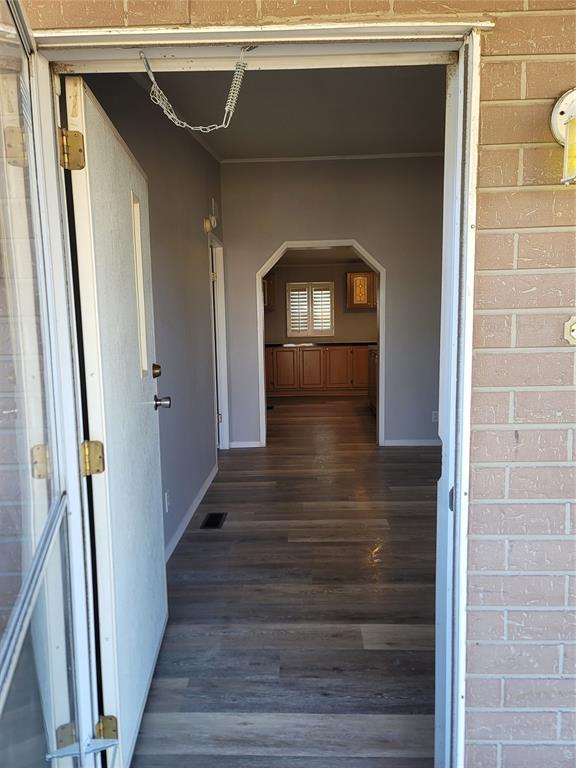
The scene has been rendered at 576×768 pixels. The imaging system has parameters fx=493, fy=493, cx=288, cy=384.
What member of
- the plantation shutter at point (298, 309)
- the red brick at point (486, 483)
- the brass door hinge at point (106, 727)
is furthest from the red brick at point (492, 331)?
the plantation shutter at point (298, 309)

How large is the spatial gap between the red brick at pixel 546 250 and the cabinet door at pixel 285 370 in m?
7.31

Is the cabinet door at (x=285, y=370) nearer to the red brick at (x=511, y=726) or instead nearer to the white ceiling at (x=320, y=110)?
the white ceiling at (x=320, y=110)

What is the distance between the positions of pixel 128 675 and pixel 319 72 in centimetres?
307

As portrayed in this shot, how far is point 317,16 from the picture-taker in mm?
1107

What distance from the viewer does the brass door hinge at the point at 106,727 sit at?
4.58 feet

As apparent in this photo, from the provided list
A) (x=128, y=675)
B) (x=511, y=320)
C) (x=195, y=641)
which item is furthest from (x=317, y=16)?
(x=195, y=641)


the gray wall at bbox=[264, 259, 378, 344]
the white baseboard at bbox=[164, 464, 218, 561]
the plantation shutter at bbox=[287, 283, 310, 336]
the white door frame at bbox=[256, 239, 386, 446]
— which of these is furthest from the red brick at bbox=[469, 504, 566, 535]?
the plantation shutter at bbox=[287, 283, 310, 336]

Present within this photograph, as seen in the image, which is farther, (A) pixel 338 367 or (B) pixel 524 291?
(A) pixel 338 367

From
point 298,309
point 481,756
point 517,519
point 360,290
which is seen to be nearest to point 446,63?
point 517,519

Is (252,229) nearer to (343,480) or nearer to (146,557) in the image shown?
(343,480)

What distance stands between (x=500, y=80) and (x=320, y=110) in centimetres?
267

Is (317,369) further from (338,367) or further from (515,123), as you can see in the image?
(515,123)

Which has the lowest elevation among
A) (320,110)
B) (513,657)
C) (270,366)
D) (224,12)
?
(513,657)

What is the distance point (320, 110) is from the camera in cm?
350
